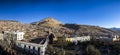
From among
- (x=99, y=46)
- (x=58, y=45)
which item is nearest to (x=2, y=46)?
(x=58, y=45)

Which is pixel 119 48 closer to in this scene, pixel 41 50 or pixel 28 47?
pixel 41 50

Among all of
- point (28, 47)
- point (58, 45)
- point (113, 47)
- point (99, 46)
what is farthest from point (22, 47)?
point (113, 47)

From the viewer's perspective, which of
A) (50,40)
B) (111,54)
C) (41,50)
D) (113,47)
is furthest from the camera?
(50,40)

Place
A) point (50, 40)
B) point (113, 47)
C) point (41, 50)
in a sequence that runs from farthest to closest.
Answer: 1. point (50, 40)
2. point (41, 50)
3. point (113, 47)

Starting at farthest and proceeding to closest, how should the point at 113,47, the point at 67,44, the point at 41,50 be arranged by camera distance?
1. the point at 67,44
2. the point at 41,50
3. the point at 113,47

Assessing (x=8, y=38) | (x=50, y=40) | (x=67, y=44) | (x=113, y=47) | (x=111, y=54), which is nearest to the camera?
(x=111, y=54)

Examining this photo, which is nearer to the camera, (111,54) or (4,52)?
(111,54)

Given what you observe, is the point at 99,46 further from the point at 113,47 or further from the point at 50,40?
the point at 50,40

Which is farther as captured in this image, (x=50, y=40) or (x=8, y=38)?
(x=8, y=38)
